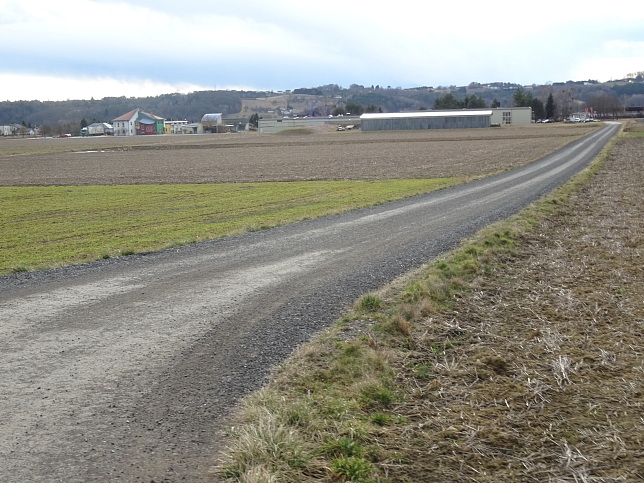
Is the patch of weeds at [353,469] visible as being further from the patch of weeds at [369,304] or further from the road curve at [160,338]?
the patch of weeds at [369,304]

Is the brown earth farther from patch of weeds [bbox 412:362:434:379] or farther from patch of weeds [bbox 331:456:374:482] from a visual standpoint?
patch of weeds [bbox 331:456:374:482]

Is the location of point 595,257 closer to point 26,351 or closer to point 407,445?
point 407,445

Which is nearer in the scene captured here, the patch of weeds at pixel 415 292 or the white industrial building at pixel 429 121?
the patch of weeds at pixel 415 292

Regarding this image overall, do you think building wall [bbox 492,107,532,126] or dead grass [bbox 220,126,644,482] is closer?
dead grass [bbox 220,126,644,482]

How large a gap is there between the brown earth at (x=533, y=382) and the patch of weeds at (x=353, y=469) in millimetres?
213

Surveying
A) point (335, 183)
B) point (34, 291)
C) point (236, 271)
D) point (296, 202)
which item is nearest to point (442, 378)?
point (236, 271)

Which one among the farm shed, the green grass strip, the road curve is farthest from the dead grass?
the farm shed

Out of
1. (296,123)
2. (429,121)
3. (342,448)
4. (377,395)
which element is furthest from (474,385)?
(296,123)

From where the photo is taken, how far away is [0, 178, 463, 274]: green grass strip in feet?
53.2

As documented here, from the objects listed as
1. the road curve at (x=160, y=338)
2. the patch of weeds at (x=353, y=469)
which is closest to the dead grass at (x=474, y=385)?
the patch of weeds at (x=353, y=469)

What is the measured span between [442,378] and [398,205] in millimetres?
16116

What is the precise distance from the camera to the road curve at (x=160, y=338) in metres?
5.38

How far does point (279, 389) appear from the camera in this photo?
263 inches

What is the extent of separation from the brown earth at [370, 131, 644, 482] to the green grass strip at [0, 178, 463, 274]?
28.4 feet
